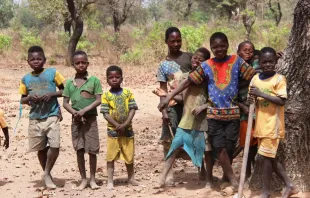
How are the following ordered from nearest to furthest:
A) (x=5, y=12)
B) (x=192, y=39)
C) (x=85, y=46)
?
(x=192, y=39) < (x=85, y=46) < (x=5, y=12)

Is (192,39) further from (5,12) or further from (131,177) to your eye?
(5,12)

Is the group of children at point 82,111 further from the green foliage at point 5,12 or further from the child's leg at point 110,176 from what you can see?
the green foliage at point 5,12

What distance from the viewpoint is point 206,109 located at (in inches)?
186

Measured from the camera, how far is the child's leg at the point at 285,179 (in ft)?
14.4

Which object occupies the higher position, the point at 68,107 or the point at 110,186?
the point at 68,107

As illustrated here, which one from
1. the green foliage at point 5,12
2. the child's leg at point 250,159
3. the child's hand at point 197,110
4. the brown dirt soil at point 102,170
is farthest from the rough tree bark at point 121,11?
the child's hand at point 197,110

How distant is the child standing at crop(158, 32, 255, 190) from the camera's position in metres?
4.52

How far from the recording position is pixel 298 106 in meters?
4.57

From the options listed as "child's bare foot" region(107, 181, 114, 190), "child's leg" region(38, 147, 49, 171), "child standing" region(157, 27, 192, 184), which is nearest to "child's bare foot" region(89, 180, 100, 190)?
"child's bare foot" region(107, 181, 114, 190)

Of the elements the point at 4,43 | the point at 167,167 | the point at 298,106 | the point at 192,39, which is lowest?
the point at 167,167

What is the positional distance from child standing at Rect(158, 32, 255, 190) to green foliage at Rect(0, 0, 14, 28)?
1634 inches

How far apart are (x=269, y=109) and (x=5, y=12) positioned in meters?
42.4

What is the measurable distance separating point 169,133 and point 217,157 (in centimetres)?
69

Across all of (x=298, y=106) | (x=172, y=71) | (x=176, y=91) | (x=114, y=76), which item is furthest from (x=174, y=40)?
(x=298, y=106)
